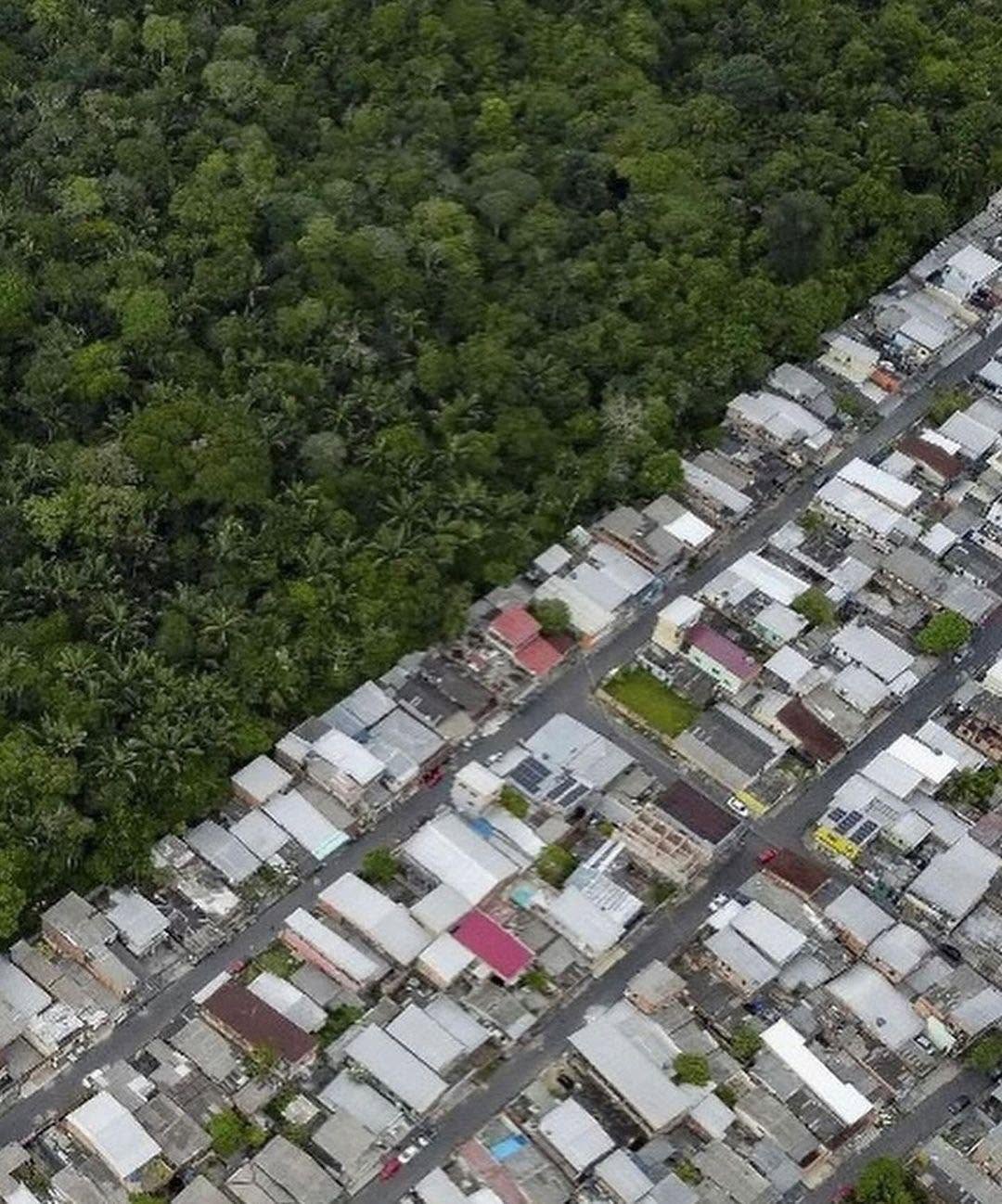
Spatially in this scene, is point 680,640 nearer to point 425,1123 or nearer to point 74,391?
point 425,1123

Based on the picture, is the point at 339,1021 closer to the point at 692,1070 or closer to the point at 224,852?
the point at 224,852

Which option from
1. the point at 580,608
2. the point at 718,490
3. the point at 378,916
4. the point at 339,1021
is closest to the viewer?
the point at 339,1021

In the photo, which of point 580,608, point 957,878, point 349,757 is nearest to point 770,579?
point 580,608

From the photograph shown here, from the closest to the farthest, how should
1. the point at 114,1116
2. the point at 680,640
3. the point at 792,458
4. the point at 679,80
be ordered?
the point at 114,1116 → the point at 680,640 → the point at 792,458 → the point at 679,80

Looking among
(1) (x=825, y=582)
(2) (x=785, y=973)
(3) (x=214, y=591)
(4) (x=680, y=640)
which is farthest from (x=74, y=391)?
(2) (x=785, y=973)

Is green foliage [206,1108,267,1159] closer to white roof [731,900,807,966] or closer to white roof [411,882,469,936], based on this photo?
white roof [411,882,469,936]
